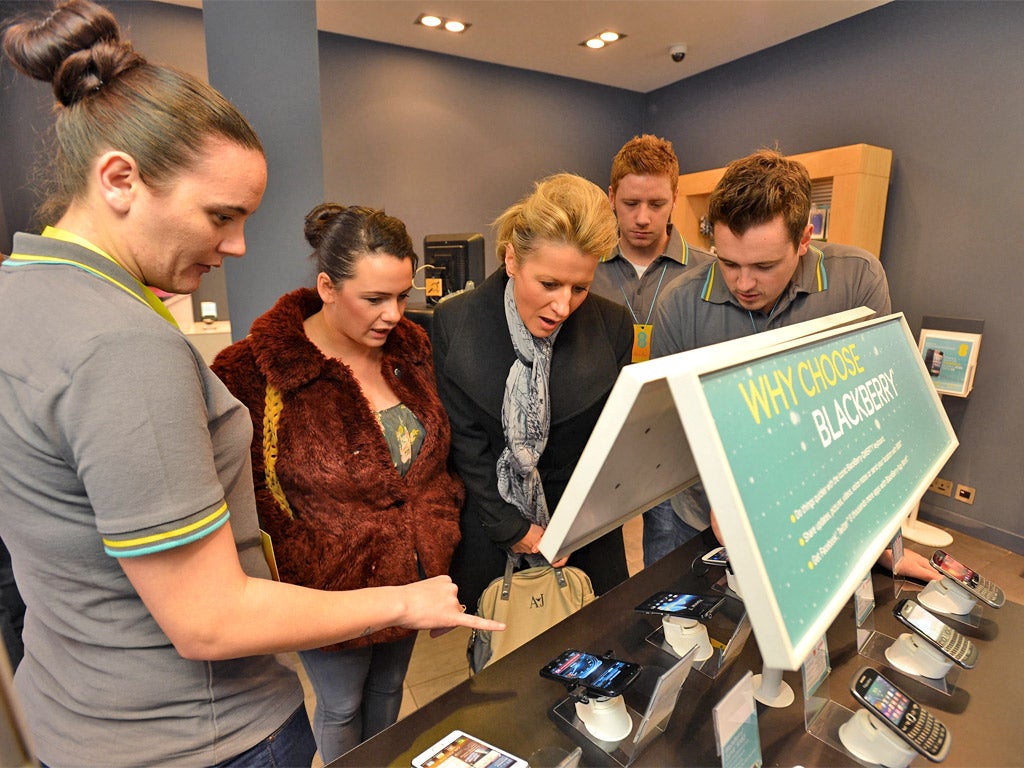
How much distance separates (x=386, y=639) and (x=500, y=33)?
12.8 ft

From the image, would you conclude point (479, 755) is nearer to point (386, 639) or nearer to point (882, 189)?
point (386, 639)

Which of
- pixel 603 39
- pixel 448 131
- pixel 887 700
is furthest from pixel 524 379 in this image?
pixel 448 131

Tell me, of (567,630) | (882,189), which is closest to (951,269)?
(882,189)

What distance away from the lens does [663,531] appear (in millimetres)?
1834

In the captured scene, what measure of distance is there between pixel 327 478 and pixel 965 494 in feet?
12.0

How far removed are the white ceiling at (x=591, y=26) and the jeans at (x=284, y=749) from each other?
368 cm

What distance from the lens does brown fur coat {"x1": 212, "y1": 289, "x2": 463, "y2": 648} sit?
47.0 inches

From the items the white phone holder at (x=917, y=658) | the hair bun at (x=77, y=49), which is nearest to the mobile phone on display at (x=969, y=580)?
the white phone holder at (x=917, y=658)

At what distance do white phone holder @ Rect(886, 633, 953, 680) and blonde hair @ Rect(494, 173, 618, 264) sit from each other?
91 centimetres

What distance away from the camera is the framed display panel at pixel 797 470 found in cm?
52

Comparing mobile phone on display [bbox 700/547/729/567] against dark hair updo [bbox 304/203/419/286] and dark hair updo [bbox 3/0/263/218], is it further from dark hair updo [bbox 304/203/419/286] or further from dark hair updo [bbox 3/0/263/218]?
dark hair updo [bbox 3/0/263/218]

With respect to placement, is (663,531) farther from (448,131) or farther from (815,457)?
(448,131)

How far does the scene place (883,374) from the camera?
3.04 feet

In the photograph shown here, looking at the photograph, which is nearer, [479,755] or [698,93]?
[479,755]
